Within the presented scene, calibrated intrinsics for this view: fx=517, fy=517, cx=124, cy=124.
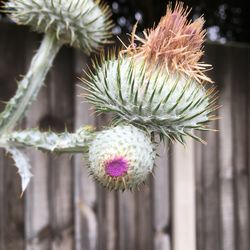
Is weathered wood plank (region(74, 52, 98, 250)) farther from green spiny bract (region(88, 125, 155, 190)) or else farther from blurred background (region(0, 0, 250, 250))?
green spiny bract (region(88, 125, 155, 190))

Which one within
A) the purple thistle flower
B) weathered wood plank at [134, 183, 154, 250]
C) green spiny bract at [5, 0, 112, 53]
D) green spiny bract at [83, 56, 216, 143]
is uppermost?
green spiny bract at [5, 0, 112, 53]

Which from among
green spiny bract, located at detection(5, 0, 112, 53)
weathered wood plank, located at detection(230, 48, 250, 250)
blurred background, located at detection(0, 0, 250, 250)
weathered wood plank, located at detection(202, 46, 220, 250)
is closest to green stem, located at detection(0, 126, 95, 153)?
green spiny bract, located at detection(5, 0, 112, 53)

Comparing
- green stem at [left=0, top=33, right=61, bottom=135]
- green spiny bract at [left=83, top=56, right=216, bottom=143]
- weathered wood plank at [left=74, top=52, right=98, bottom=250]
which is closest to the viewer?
green spiny bract at [left=83, top=56, right=216, bottom=143]

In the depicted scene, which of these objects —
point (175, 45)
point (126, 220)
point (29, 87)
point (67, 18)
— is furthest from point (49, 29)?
point (126, 220)

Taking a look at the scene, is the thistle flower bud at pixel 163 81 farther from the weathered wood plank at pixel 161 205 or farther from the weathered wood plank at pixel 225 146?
the weathered wood plank at pixel 225 146

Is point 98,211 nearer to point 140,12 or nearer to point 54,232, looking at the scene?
point 54,232

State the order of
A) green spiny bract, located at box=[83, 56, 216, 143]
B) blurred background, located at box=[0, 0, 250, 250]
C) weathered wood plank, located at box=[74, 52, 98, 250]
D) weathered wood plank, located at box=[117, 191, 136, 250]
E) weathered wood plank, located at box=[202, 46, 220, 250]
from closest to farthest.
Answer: green spiny bract, located at box=[83, 56, 216, 143] < blurred background, located at box=[0, 0, 250, 250] < weathered wood plank, located at box=[74, 52, 98, 250] < weathered wood plank, located at box=[117, 191, 136, 250] < weathered wood plank, located at box=[202, 46, 220, 250]

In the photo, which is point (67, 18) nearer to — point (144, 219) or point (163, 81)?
point (163, 81)

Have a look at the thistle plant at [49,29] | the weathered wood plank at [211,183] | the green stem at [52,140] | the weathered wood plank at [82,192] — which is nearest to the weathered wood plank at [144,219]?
the weathered wood plank at [82,192]

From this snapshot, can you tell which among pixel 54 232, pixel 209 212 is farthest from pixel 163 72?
→ pixel 209 212
